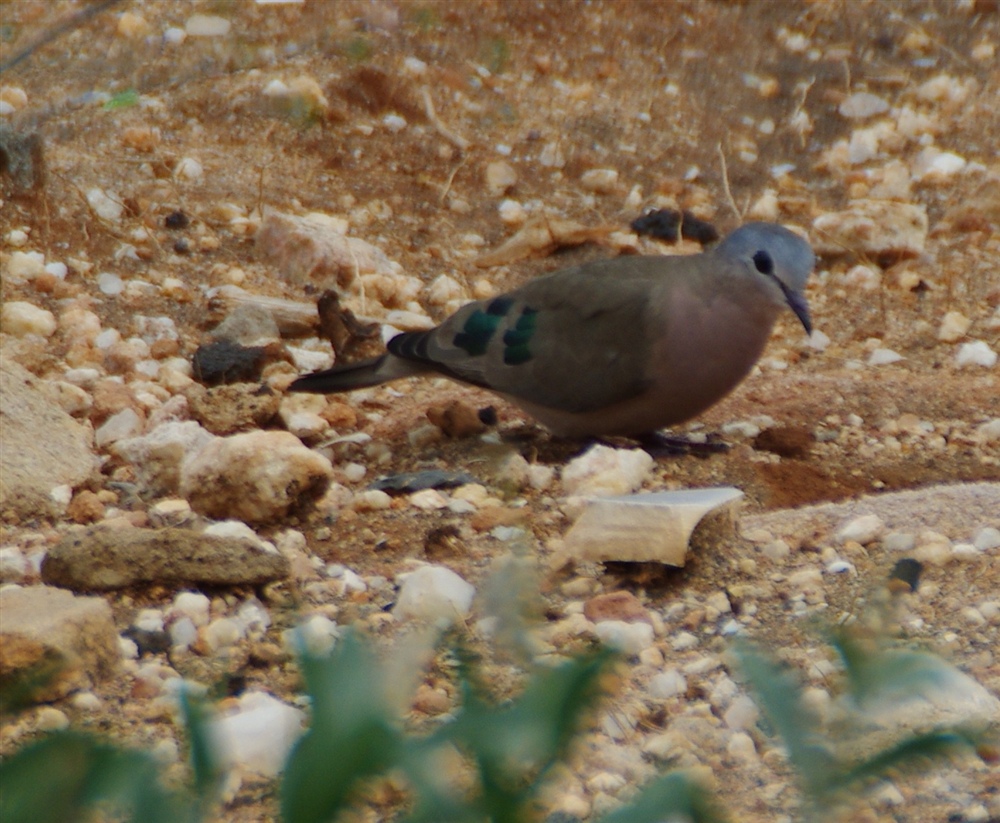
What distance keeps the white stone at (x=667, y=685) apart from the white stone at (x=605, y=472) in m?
1.05

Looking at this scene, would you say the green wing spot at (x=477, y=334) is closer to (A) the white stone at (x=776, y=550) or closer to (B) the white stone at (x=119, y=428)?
(B) the white stone at (x=119, y=428)

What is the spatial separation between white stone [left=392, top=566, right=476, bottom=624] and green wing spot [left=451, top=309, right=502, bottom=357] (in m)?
1.38

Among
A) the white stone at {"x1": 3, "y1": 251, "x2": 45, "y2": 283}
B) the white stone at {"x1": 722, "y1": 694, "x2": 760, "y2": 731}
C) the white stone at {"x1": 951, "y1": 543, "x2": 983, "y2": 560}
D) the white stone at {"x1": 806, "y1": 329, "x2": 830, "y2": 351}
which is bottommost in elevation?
the white stone at {"x1": 3, "y1": 251, "x2": 45, "y2": 283}

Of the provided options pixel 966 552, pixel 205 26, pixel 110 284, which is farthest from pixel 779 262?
pixel 205 26

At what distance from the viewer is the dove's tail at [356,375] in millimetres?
4324

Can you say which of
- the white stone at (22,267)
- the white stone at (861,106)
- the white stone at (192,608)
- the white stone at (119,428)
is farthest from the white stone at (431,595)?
the white stone at (861,106)

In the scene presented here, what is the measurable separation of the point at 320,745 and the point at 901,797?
1.49m

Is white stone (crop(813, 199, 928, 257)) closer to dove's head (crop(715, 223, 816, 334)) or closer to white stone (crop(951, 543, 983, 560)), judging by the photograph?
dove's head (crop(715, 223, 816, 334))

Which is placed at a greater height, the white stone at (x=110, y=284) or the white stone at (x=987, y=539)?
the white stone at (x=987, y=539)

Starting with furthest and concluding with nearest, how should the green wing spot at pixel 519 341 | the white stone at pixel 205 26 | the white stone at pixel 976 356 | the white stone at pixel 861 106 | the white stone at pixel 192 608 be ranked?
the white stone at pixel 861 106
the white stone at pixel 205 26
the white stone at pixel 976 356
the green wing spot at pixel 519 341
the white stone at pixel 192 608

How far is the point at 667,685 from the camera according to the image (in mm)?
2539

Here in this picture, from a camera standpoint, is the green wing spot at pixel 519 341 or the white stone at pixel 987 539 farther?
the green wing spot at pixel 519 341

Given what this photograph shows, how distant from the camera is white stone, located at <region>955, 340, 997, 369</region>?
15.8 ft

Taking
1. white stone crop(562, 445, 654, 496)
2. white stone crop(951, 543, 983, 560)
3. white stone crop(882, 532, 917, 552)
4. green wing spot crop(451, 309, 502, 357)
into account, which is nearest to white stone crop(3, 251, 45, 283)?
green wing spot crop(451, 309, 502, 357)
